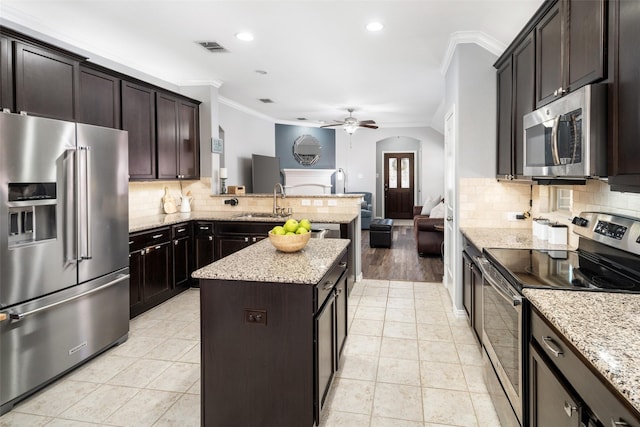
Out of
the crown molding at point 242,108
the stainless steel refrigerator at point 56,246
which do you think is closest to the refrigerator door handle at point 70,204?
the stainless steel refrigerator at point 56,246

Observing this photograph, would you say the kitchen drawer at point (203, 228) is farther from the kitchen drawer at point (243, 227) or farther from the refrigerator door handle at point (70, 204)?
the refrigerator door handle at point (70, 204)

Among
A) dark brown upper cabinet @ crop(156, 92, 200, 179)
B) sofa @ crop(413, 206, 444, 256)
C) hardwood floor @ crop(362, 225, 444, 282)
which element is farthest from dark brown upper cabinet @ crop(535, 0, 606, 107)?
sofa @ crop(413, 206, 444, 256)

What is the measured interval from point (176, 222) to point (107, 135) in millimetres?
1630

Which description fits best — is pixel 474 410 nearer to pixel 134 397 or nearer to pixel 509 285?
pixel 509 285

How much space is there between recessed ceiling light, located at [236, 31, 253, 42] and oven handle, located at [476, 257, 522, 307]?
286cm

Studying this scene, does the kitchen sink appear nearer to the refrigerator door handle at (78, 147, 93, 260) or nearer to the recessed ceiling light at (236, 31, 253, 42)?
the recessed ceiling light at (236, 31, 253, 42)

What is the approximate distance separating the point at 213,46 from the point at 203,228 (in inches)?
80.3

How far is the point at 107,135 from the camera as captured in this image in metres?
3.00

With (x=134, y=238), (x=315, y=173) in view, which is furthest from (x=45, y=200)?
(x=315, y=173)

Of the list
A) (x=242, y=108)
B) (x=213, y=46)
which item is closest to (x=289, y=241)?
(x=213, y=46)

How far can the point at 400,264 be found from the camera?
20.6ft

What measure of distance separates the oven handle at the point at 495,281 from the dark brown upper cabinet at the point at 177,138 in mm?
3633

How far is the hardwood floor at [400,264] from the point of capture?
5.51 m

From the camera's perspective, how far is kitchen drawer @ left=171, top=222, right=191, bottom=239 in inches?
176
